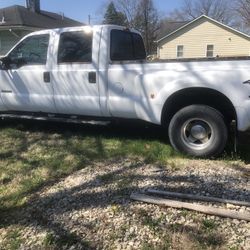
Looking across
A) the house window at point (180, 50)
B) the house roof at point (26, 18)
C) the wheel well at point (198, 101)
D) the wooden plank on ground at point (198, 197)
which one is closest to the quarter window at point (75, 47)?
the wheel well at point (198, 101)

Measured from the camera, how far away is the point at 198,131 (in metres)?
5.92

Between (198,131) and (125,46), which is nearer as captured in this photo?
(198,131)

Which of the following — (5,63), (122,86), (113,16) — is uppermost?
(113,16)

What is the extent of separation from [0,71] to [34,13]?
2543 centimetres

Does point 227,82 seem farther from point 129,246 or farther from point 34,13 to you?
point 34,13

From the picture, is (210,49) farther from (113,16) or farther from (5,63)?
(5,63)

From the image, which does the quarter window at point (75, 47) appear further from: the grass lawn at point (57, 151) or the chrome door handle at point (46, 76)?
the grass lawn at point (57, 151)

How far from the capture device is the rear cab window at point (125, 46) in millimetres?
6855

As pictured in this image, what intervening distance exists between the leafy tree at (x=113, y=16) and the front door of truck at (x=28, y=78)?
171 ft

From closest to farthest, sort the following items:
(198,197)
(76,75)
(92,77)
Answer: (198,197) → (92,77) → (76,75)

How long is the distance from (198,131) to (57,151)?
2085mm

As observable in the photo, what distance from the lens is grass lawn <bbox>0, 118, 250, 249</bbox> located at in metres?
5.14

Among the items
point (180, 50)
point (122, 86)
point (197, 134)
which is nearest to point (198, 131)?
point (197, 134)

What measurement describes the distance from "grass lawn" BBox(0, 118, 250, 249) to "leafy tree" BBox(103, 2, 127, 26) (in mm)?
52483
